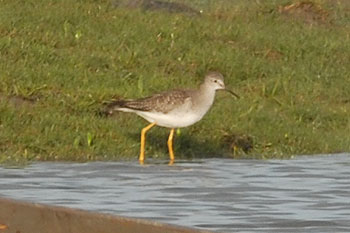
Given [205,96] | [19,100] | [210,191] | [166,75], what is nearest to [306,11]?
[166,75]

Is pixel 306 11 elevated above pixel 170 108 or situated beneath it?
elevated above

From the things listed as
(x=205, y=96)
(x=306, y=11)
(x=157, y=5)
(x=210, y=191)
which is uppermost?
(x=306, y=11)

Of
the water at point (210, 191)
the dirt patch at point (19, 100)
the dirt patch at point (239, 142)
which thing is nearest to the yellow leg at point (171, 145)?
the water at point (210, 191)

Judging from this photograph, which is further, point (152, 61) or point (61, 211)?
point (152, 61)

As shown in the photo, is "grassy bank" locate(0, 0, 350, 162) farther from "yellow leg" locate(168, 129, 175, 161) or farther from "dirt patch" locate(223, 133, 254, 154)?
"yellow leg" locate(168, 129, 175, 161)

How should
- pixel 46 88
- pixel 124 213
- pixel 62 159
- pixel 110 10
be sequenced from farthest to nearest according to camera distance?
pixel 110 10 → pixel 46 88 → pixel 62 159 → pixel 124 213

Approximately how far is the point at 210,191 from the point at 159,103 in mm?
2306

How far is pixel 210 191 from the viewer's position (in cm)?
1108

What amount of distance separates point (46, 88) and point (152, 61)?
2.15 meters

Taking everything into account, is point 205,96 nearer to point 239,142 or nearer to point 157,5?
point 239,142

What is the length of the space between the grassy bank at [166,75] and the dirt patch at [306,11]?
0.08 feet

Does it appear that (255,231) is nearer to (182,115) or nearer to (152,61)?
(182,115)

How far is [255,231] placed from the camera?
8.91m

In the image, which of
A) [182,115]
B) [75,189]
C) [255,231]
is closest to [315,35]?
[182,115]
